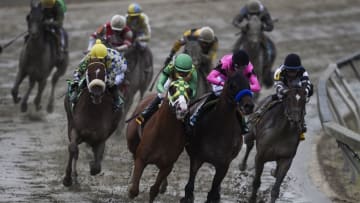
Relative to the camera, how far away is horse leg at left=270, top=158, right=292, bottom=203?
13840 millimetres

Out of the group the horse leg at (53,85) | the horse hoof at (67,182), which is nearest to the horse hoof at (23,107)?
the horse leg at (53,85)

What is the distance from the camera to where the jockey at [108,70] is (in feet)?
47.1

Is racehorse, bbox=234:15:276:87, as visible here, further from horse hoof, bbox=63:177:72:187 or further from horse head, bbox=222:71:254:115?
horse head, bbox=222:71:254:115

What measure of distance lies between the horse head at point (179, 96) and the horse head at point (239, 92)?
47 centimetres

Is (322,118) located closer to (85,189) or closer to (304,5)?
(85,189)

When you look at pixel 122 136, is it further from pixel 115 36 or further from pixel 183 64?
pixel 183 64

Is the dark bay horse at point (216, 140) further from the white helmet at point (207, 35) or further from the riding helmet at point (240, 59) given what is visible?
the white helmet at point (207, 35)

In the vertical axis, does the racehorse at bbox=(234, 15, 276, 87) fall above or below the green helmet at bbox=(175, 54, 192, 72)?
above

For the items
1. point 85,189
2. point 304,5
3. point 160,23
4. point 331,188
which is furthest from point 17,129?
point 304,5

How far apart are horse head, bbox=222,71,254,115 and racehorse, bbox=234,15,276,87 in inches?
290

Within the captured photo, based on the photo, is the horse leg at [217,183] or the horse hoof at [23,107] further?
the horse hoof at [23,107]

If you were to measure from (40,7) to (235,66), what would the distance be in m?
7.21

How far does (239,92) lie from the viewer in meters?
12.6

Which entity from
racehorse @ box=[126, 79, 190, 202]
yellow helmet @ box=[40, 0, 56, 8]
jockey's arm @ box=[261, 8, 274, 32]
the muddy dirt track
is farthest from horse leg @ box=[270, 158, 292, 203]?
yellow helmet @ box=[40, 0, 56, 8]
